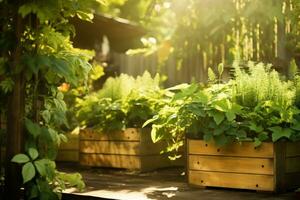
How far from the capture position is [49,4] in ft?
11.9

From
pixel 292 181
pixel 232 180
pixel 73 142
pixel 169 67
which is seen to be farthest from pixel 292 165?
pixel 169 67

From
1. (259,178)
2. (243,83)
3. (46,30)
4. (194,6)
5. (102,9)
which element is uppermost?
(102,9)

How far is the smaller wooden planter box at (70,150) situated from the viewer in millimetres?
6699

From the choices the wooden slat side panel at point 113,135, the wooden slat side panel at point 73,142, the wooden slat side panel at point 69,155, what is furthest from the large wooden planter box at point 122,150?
the wooden slat side panel at point 69,155

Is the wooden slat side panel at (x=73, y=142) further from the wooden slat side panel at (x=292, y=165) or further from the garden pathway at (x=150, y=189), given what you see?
the wooden slat side panel at (x=292, y=165)

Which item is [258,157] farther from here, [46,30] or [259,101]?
[46,30]

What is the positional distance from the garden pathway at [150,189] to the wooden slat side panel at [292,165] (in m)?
0.20

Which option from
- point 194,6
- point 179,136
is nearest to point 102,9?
point 194,6

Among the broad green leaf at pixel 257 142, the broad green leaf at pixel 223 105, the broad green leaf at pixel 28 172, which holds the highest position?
the broad green leaf at pixel 223 105

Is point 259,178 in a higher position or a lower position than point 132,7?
lower

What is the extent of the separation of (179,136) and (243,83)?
2.76 ft

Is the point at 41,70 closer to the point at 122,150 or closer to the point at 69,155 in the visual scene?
the point at 122,150

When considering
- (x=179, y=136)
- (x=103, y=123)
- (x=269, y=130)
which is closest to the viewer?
(x=269, y=130)

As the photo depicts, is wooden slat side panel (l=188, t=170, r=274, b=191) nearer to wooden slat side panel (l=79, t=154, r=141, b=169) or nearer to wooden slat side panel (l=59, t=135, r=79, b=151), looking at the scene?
wooden slat side panel (l=79, t=154, r=141, b=169)
